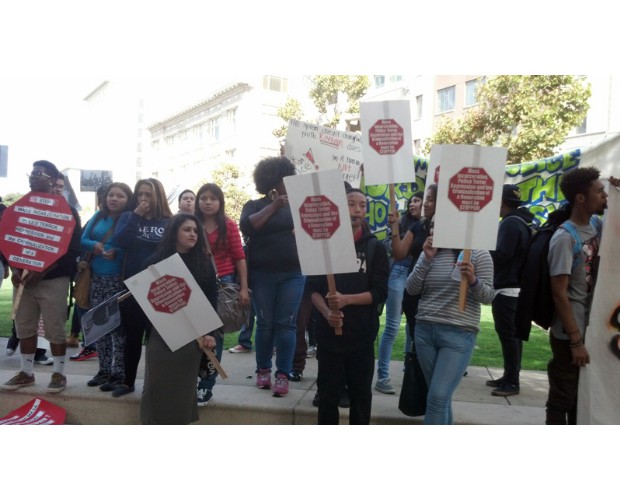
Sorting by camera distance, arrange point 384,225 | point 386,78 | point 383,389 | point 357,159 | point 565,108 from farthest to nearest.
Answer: point 386,78 → point 565,108 → point 384,225 → point 357,159 → point 383,389

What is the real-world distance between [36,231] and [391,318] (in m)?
2.89

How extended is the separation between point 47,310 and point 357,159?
2971 mm

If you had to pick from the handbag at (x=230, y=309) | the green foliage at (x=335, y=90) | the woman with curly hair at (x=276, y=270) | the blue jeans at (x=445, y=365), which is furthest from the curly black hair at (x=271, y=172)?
the green foliage at (x=335, y=90)

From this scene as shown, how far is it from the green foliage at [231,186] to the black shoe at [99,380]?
2515 cm

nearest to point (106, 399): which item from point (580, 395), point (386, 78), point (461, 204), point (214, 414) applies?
point (214, 414)

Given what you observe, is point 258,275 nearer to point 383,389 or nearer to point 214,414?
point 214,414

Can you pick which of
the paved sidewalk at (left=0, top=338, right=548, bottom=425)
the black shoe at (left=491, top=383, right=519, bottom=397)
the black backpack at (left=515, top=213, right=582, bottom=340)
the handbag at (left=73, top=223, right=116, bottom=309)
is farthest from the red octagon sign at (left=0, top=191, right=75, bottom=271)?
the black shoe at (left=491, top=383, right=519, bottom=397)

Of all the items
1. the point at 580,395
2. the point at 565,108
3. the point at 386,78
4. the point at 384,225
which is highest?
the point at 386,78

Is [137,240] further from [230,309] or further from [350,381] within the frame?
[350,381]

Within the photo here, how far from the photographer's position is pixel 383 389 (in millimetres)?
4812

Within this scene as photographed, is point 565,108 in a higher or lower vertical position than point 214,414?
higher

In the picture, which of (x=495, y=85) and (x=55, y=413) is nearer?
(x=55, y=413)

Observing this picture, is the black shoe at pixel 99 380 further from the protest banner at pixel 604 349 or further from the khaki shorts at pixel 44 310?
the protest banner at pixel 604 349

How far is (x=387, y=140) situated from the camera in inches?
157
